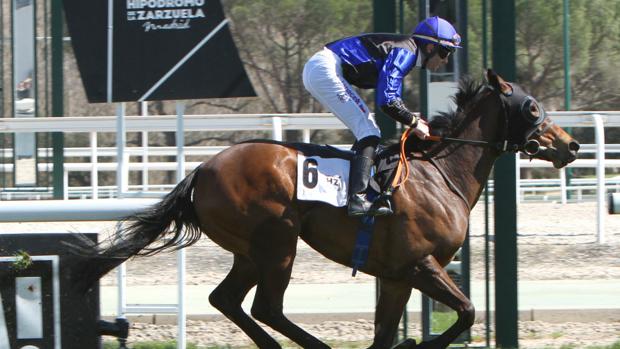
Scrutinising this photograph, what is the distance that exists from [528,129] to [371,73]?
38.5 inches

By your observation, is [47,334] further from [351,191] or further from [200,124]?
[200,124]

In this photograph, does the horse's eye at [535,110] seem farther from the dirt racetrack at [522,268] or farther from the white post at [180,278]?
the white post at [180,278]

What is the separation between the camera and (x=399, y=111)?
600cm

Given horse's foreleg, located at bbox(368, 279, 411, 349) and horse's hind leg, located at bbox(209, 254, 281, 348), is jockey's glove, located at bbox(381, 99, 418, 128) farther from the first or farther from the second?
horse's hind leg, located at bbox(209, 254, 281, 348)

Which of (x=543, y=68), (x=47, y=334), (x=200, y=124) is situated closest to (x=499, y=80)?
(x=47, y=334)

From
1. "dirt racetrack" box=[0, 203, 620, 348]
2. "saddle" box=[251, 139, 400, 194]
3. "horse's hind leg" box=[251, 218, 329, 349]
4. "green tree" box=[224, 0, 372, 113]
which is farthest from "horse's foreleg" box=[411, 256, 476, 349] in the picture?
"green tree" box=[224, 0, 372, 113]

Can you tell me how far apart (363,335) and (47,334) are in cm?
244

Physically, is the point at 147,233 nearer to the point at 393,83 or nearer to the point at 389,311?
the point at 389,311

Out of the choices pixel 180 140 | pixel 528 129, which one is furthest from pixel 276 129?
pixel 528 129

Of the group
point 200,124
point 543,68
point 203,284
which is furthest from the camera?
point 543,68

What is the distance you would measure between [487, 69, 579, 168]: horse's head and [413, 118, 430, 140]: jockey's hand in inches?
19.7

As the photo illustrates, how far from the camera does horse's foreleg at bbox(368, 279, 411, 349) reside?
20.3 feet

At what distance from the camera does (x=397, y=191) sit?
6039 millimetres

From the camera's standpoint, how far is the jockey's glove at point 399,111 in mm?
5980
